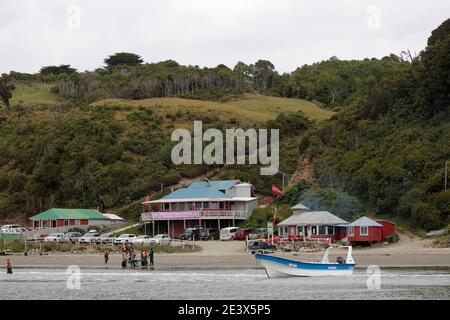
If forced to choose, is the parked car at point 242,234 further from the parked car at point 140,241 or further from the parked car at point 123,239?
the parked car at point 123,239

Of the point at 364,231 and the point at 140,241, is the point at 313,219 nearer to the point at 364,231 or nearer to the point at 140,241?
the point at 364,231

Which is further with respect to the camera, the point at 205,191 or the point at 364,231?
the point at 205,191

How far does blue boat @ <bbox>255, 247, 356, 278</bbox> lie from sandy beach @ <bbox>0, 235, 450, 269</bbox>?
7874 mm

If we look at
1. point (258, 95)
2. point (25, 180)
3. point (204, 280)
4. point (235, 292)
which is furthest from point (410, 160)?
point (258, 95)

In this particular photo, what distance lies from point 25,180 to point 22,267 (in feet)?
154

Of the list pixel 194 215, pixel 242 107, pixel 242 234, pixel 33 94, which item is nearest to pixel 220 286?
pixel 242 234

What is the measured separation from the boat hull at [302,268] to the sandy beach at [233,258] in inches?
317

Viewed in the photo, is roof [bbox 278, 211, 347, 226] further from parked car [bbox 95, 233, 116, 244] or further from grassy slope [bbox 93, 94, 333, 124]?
grassy slope [bbox 93, 94, 333, 124]

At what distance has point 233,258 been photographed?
62.2m

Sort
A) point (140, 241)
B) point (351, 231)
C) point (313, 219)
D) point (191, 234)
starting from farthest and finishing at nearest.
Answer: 1. point (191, 234)
2. point (140, 241)
3. point (313, 219)
4. point (351, 231)

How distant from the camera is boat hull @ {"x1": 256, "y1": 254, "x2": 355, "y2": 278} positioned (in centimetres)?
4716

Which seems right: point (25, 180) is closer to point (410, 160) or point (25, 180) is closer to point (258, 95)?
point (410, 160)

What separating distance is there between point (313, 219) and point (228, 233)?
969 cm

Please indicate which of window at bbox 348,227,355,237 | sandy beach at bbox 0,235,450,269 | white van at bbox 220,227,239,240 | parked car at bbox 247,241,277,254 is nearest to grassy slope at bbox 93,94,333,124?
white van at bbox 220,227,239,240
